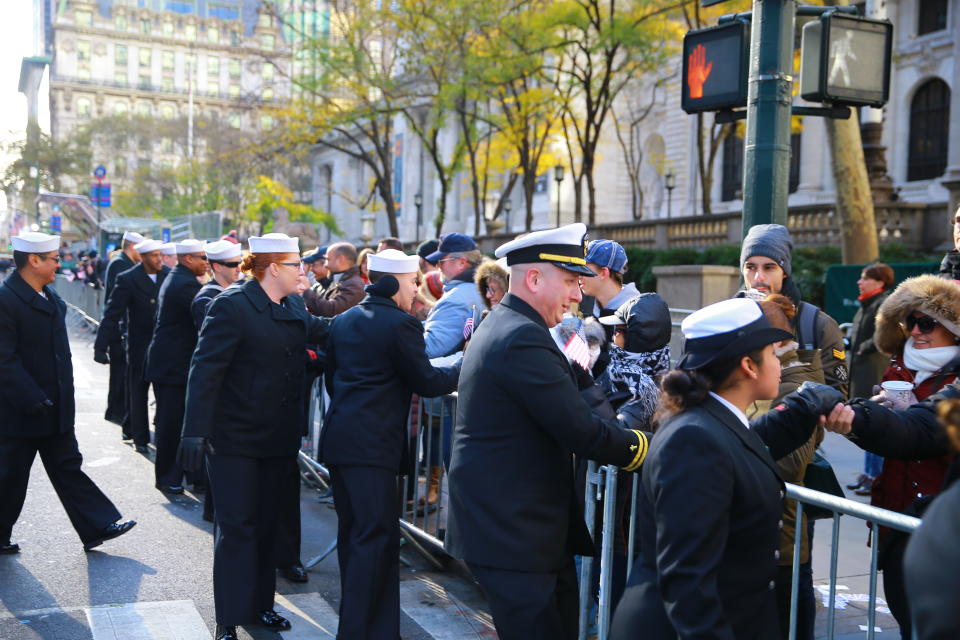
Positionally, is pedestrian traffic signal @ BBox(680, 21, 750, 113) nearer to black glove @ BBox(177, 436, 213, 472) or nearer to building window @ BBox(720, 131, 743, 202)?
black glove @ BBox(177, 436, 213, 472)

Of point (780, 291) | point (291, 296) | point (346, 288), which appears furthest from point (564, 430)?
point (346, 288)

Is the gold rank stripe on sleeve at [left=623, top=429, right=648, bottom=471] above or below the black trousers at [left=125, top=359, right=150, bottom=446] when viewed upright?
above

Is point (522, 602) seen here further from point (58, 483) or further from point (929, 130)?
point (929, 130)

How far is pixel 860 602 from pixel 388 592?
2.86 metres

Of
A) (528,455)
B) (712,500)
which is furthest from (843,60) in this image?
(712,500)

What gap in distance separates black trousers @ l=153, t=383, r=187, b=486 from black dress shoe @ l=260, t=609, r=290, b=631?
3.49 meters

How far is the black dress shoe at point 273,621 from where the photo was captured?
17.9ft

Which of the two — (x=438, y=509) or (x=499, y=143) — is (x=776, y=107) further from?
(x=499, y=143)

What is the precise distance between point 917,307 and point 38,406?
5340mm

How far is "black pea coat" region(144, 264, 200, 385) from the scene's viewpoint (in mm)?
8883

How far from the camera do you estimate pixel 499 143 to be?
36.7 m

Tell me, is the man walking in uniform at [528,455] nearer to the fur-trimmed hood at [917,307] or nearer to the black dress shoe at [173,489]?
the fur-trimmed hood at [917,307]

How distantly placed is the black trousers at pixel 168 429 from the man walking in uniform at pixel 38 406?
6.00 ft

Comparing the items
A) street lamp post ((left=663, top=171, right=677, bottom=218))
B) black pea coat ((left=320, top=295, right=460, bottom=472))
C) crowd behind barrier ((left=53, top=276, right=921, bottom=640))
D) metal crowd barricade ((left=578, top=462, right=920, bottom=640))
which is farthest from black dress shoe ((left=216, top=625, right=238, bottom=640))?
street lamp post ((left=663, top=171, right=677, bottom=218))
